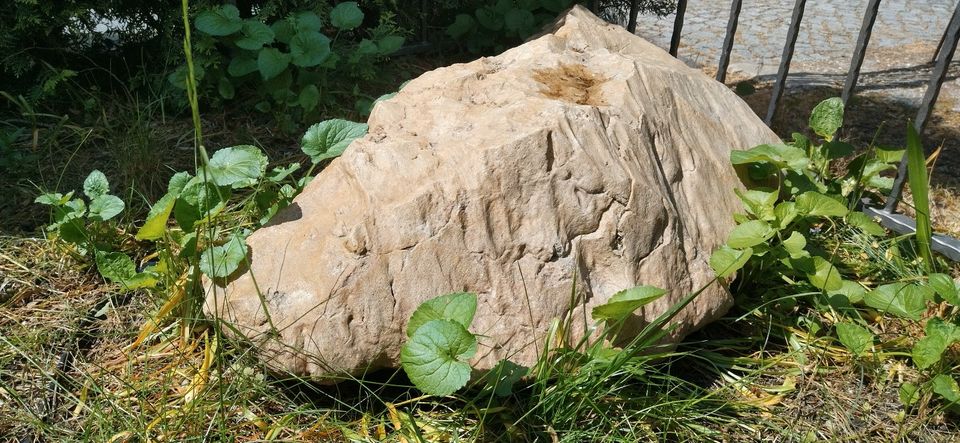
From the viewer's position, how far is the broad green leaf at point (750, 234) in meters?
2.49

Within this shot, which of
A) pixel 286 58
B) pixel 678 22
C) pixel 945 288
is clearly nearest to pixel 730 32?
pixel 678 22

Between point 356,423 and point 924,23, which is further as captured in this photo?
point 924,23

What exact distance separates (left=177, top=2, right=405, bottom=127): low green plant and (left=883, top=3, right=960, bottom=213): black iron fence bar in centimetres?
223

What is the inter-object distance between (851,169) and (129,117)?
10.4 ft

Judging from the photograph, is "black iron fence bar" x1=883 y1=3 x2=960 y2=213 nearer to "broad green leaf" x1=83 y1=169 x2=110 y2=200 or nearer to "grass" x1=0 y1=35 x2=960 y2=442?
"grass" x1=0 y1=35 x2=960 y2=442

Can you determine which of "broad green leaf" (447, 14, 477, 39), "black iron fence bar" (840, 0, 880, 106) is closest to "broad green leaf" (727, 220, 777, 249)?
"black iron fence bar" (840, 0, 880, 106)

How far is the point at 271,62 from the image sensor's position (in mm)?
3273

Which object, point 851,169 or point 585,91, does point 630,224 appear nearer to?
point 585,91

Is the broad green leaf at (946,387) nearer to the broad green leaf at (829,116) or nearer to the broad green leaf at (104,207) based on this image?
the broad green leaf at (829,116)

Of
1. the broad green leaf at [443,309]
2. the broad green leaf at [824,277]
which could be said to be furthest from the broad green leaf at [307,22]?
the broad green leaf at [824,277]

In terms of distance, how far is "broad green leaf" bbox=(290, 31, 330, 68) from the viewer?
3281mm

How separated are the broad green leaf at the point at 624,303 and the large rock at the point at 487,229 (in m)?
0.09

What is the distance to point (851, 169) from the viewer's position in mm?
3248

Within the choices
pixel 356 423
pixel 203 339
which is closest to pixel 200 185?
pixel 203 339
